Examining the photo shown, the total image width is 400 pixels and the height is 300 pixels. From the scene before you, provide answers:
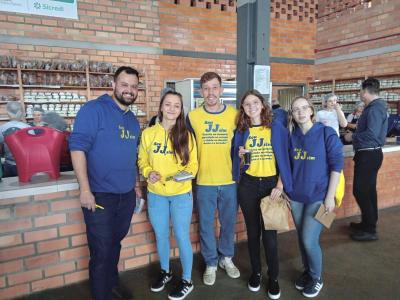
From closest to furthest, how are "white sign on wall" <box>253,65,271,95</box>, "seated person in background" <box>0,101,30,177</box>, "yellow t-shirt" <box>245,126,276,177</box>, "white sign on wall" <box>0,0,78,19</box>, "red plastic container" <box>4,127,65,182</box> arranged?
"red plastic container" <box>4,127,65,182</box> < "yellow t-shirt" <box>245,126,276,177</box> < "seated person in background" <box>0,101,30,177</box> < "white sign on wall" <box>253,65,271,95</box> < "white sign on wall" <box>0,0,78,19</box>

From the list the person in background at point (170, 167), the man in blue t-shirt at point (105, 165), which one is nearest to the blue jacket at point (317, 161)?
the person in background at point (170, 167)

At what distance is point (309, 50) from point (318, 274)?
7.30m

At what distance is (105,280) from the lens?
1.87m

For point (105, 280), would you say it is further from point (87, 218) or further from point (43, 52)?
point (43, 52)

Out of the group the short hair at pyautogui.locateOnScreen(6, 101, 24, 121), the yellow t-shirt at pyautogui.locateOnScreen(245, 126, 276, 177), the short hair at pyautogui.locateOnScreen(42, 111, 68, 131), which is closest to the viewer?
the yellow t-shirt at pyautogui.locateOnScreen(245, 126, 276, 177)

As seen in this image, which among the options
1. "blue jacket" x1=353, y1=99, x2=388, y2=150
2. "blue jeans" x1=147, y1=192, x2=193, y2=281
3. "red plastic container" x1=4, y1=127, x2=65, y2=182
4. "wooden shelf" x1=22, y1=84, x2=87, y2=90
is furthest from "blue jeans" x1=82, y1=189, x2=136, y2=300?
"wooden shelf" x1=22, y1=84, x2=87, y2=90

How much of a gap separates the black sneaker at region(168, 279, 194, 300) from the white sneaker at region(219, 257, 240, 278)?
0.35m

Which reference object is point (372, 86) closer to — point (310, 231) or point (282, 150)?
point (282, 150)

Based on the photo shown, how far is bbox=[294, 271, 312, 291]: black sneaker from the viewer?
2176mm

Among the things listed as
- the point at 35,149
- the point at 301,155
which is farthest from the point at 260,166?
the point at 35,149

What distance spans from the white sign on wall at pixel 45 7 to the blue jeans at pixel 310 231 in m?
5.08

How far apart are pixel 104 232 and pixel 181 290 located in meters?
0.70

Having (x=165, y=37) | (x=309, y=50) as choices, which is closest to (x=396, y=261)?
(x=165, y=37)

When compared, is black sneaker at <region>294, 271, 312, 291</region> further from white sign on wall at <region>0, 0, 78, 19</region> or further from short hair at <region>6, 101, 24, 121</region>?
white sign on wall at <region>0, 0, 78, 19</region>
